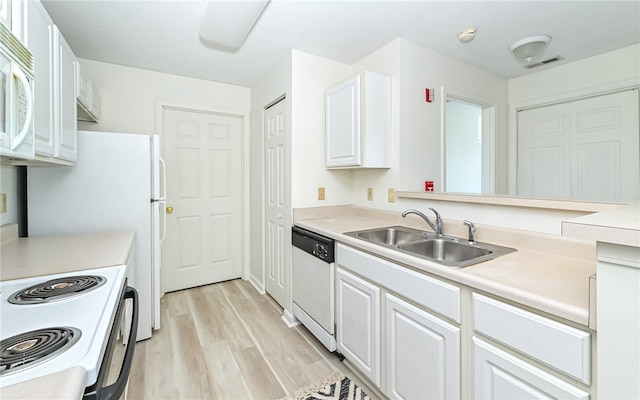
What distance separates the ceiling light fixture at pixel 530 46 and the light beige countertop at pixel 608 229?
1775 millimetres

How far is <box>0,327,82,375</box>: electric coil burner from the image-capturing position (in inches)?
23.2

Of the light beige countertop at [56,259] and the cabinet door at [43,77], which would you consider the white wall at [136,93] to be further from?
the cabinet door at [43,77]

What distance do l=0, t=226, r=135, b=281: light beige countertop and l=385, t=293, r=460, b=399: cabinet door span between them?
1357 mm

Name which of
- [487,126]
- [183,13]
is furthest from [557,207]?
[183,13]

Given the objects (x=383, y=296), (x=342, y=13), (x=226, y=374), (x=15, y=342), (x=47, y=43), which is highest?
(x=342, y=13)

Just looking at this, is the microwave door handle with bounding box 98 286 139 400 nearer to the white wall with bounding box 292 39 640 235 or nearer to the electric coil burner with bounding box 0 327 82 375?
the electric coil burner with bounding box 0 327 82 375

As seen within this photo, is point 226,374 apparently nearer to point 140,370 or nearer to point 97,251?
point 140,370

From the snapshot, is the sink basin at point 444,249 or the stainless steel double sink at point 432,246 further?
the sink basin at point 444,249

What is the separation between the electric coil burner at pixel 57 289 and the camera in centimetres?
92

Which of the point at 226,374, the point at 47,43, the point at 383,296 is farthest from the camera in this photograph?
the point at 226,374

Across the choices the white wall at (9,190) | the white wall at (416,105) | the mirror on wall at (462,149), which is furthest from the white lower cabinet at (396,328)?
the mirror on wall at (462,149)

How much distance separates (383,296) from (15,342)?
1334 millimetres

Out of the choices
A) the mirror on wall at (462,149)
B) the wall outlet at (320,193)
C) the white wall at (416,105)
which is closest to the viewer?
the white wall at (416,105)

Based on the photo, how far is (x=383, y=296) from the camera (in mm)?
1450
